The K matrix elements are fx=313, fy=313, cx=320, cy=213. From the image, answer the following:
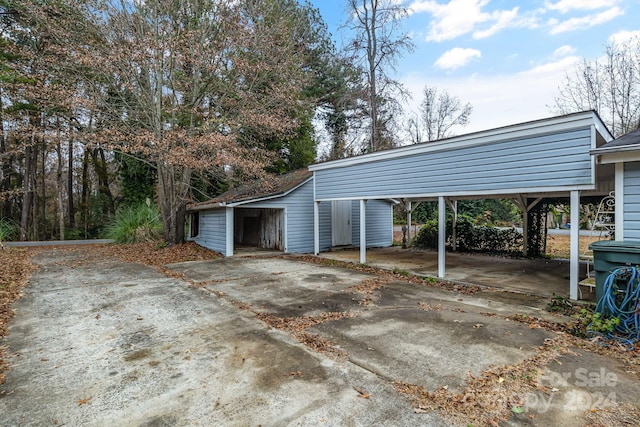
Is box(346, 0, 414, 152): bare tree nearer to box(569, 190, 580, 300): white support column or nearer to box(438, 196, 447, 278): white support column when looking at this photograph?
box(438, 196, 447, 278): white support column

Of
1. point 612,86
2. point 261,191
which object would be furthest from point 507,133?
point 612,86

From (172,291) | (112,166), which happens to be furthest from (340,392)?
(112,166)

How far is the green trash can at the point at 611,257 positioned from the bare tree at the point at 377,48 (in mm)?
13116

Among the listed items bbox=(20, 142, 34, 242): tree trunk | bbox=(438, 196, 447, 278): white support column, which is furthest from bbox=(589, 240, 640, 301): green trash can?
bbox=(20, 142, 34, 242): tree trunk

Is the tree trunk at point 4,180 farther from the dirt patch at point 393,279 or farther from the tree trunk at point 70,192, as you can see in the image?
the dirt patch at point 393,279

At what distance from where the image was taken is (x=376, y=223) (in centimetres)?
1390

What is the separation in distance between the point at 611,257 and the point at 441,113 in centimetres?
2082

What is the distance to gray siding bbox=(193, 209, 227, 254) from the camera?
11.3m

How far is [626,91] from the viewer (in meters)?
15.0

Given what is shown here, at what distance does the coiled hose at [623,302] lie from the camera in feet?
11.6

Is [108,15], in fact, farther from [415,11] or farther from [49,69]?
[415,11]

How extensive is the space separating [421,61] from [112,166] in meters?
19.4

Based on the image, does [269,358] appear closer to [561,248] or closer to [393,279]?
[393,279]

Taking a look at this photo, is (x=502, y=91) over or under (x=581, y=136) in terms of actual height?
over
